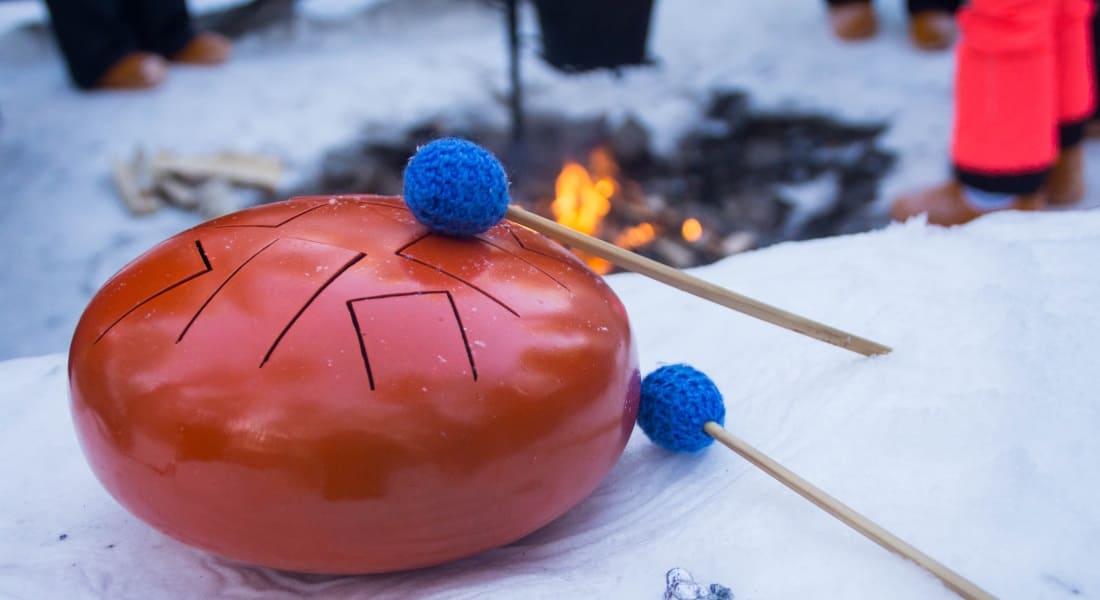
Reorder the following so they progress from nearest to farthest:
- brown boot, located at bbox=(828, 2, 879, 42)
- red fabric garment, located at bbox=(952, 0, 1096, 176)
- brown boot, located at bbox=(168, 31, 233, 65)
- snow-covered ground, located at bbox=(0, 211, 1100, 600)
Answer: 1. snow-covered ground, located at bbox=(0, 211, 1100, 600)
2. red fabric garment, located at bbox=(952, 0, 1096, 176)
3. brown boot, located at bbox=(828, 2, 879, 42)
4. brown boot, located at bbox=(168, 31, 233, 65)

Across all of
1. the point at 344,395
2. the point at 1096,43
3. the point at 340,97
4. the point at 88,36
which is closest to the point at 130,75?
the point at 88,36

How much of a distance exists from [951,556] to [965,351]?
59 cm

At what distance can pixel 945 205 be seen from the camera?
11.3ft

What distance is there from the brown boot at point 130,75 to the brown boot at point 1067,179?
4205 millimetres

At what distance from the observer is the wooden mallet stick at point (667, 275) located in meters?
1.71

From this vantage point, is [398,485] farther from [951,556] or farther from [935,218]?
[935,218]

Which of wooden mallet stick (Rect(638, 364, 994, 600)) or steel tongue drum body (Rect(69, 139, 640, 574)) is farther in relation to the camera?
wooden mallet stick (Rect(638, 364, 994, 600))

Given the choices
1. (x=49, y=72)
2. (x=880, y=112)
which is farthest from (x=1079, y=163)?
(x=49, y=72)

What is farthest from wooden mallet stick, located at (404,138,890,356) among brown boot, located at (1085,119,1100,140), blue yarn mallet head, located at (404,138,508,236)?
brown boot, located at (1085,119,1100,140)

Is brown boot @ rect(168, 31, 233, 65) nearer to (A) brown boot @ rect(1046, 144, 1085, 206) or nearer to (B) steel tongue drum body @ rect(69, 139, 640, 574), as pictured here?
(B) steel tongue drum body @ rect(69, 139, 640, 574)

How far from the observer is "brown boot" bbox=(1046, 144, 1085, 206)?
3.51m

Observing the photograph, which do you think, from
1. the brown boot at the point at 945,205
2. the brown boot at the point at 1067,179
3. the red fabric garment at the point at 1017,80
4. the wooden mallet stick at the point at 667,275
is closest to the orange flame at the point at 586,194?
the brown boot at the point at 945,205

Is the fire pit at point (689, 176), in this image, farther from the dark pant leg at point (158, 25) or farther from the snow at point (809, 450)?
the dark pant leg at point (158, 25)

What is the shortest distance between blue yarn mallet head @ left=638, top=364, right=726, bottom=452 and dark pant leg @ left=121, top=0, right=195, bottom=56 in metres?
4.25
